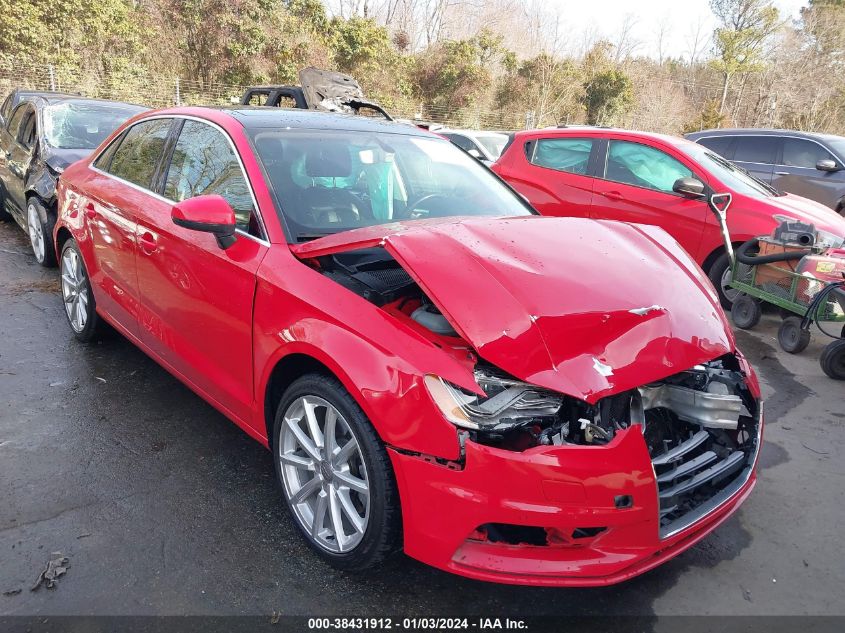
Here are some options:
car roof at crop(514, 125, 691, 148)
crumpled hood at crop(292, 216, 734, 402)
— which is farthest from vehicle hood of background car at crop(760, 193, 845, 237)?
crumpled hood at crop(292, 216, 734, 402)

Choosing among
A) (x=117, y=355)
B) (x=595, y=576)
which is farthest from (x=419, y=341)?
(x=117, y=355)

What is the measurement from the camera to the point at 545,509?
188 centimetres

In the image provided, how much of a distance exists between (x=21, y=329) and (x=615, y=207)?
18.1ft

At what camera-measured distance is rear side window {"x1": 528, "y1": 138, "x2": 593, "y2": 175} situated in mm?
6809

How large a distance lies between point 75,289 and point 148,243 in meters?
1.52

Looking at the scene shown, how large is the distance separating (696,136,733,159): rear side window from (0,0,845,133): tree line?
551 inches

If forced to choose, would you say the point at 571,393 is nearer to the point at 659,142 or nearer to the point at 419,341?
the point at 419,341

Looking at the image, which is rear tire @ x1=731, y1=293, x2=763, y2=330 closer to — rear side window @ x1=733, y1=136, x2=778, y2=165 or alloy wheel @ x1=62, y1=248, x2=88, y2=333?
rear side window @ x1=733, y1=136, x2=778, y2=165

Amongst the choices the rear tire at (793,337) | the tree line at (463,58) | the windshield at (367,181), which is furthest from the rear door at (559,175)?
the tree line at (463,58)

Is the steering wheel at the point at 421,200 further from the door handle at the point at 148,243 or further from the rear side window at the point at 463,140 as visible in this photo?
the rear side window at the point at 463,140

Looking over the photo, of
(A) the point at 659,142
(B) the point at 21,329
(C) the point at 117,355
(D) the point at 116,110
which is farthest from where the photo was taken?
(D) the point at 116,110

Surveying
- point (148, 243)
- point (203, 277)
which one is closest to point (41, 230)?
point (148, 243)

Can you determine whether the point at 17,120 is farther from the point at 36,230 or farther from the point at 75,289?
the point at 75,289

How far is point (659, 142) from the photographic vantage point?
6426 millimetres
